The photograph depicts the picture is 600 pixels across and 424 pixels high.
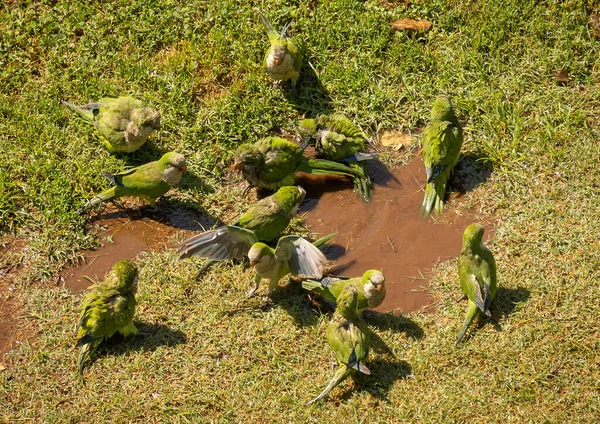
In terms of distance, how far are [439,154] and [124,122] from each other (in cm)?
297

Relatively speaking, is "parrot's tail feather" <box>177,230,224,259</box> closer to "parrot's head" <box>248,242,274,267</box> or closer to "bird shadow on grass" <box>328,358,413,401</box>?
"parrot's head" <box>248,242,274,267</box>

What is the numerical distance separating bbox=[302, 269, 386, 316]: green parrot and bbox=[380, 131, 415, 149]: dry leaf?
2.04 m

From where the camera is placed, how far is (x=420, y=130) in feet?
26.3

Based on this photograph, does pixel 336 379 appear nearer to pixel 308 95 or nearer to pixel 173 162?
pixel 173 162

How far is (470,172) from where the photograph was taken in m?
7.59

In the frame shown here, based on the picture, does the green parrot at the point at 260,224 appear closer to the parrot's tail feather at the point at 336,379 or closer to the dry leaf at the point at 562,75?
the parrot's tail feather at the point at 336,379

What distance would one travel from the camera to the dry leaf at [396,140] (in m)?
7.90

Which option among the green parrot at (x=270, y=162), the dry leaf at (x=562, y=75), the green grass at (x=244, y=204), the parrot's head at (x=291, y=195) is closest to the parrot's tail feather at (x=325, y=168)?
the green parrot at (x=270, y=162)

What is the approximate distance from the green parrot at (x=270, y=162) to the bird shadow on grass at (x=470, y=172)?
3.03ft

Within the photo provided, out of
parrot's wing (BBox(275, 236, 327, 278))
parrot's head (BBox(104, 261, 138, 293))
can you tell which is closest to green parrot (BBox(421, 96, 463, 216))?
parrot's wing (BBox(275, 236, 327, 278))

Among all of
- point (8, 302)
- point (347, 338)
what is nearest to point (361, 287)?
point (347, 338)

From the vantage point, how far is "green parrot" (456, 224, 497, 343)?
617 centimetres

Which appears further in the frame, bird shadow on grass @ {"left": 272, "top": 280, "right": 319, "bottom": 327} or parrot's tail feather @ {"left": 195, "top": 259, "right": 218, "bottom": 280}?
parrot's tail feather @ {"left": 195, "top": 259, "right": 218, "bottom": 280}

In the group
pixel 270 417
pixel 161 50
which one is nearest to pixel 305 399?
pixel 270 417
